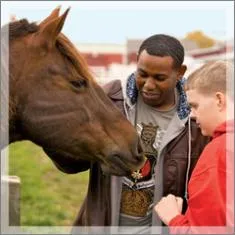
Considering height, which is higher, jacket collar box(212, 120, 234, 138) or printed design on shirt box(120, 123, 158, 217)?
jacket collar box(212, 120, 234, 138)

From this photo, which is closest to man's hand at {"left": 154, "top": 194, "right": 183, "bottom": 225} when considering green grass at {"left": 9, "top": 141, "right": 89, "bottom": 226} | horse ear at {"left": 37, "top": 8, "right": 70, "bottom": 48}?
horse ear at {"left": 37, "top": 8, "right": 70, "bottom": 48}

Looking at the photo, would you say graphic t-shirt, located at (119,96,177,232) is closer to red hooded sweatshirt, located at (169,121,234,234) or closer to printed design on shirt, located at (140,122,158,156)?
printed design on shirt, located at (140,122,158,156)

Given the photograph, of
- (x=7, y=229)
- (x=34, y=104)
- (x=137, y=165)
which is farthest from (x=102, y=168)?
(x=7, y=229)

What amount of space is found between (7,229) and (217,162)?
7.06ft

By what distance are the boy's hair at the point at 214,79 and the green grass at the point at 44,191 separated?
351 cm

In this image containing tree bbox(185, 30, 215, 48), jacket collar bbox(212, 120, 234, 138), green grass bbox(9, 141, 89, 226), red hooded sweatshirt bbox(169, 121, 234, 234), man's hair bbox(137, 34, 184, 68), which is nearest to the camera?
red hooded sweatshirt bbox(169, 121, 234, 234)

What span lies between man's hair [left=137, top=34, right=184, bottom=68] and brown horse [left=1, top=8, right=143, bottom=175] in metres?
0.27

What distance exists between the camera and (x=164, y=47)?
2.36m

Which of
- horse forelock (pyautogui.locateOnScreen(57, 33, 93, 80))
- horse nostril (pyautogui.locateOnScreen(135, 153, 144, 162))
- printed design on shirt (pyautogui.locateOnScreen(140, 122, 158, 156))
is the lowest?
horse nostril (pyautogui.locateOnScreen(135, 153, 144, 162))

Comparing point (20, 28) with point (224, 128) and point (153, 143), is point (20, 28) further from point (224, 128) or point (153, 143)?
point (224, 128)

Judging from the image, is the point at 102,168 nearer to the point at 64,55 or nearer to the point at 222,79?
the point at 64,55

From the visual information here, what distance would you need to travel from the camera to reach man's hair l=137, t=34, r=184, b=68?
2.32 meters

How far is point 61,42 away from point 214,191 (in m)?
0.89

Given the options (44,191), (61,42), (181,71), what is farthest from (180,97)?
(44,191)
